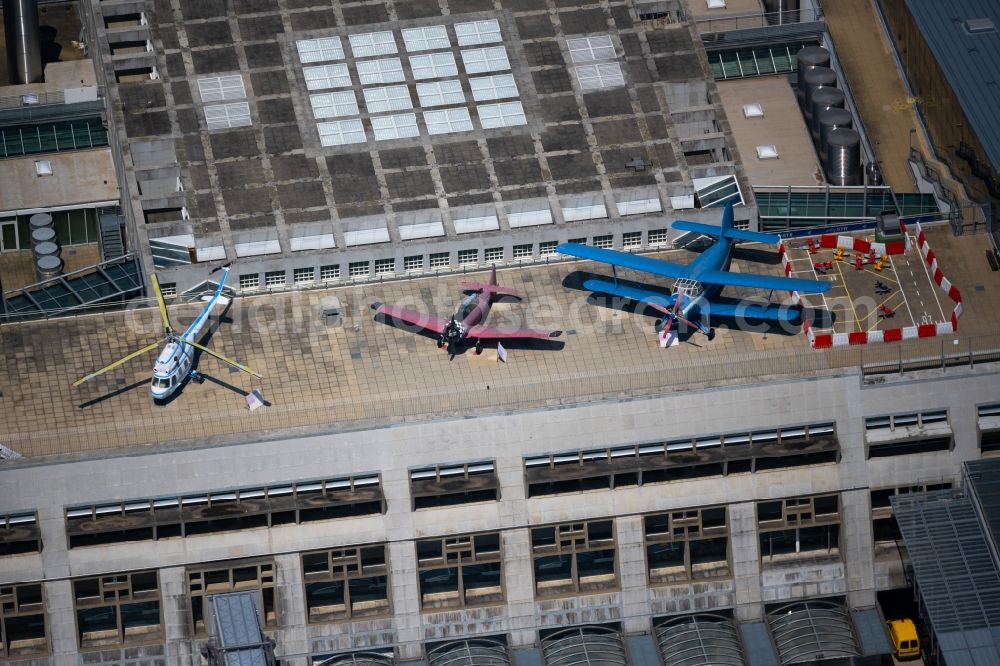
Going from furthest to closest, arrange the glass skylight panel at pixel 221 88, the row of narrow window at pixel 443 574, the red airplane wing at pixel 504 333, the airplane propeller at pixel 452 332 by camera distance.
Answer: the glass skylight panel at pixel 221 88, the red airplane wing at pixel 504 333, the airplane propeller at pixel 452 332, the row of narrow window at pixel 443 574

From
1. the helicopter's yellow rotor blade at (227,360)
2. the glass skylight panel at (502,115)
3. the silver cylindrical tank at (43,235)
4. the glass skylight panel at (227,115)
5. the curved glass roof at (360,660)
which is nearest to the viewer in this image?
the curved glass roof at (360,660)

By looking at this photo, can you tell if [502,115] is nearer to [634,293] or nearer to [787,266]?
[634,293]

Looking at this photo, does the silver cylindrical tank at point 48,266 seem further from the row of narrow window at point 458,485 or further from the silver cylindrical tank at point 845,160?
the silver cylindrical tank at point 845,160

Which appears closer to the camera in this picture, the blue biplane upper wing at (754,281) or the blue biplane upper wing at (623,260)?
the blue biplane upper wing at (754,281)

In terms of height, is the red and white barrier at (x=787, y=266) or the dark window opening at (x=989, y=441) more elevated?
the red and white barrier at (x=787, y=266)

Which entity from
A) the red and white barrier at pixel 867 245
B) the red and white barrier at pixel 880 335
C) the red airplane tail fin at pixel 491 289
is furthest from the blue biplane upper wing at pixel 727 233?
the red airplane tail fin at pixel 491 289

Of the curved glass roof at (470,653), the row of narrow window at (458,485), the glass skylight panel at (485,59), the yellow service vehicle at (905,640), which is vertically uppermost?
the glass skylight panel at (485,59)

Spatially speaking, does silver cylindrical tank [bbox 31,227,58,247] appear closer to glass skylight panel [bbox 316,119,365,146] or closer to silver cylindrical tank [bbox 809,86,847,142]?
glass skylight panel [bbox 316,119,365,146]
